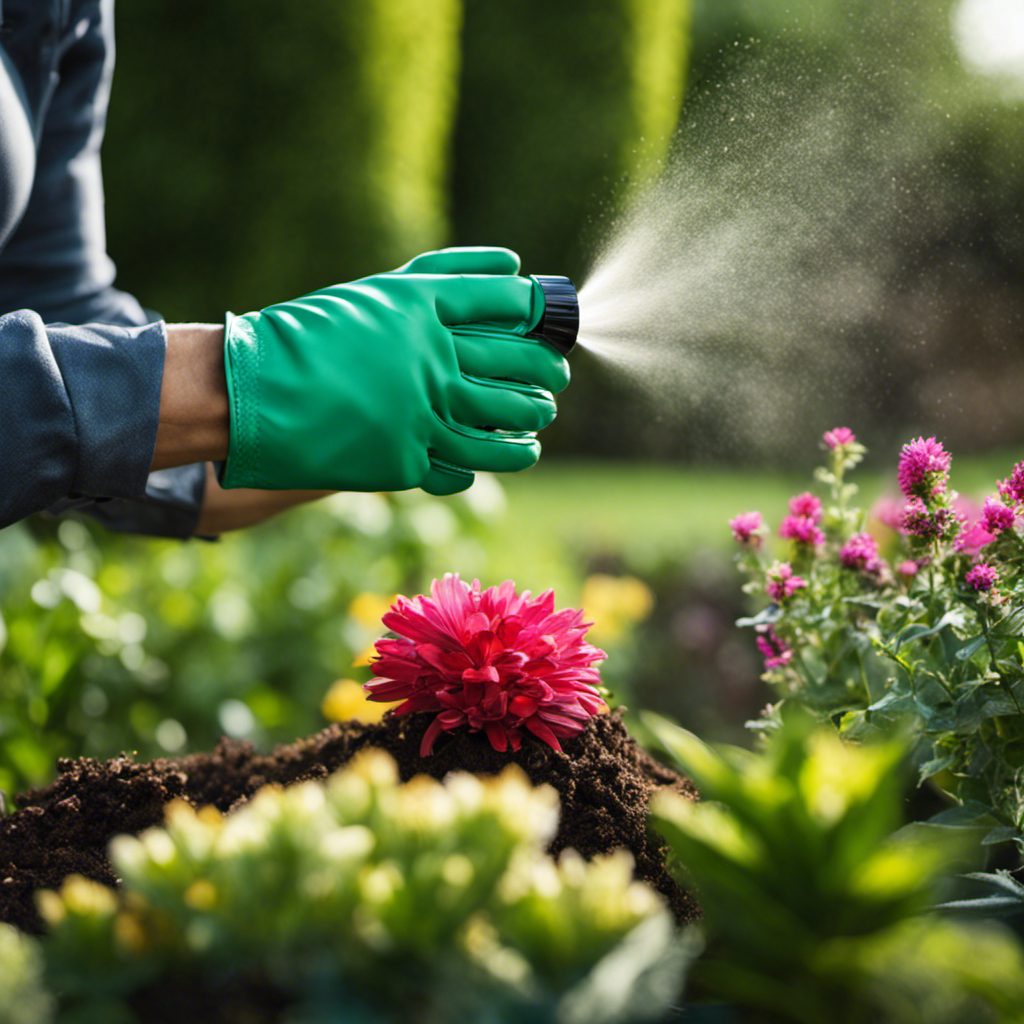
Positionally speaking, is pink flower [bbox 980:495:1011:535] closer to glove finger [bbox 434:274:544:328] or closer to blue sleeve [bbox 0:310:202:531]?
glove finger [bbox 434:274:544:328]

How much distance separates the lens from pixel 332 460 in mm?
1162

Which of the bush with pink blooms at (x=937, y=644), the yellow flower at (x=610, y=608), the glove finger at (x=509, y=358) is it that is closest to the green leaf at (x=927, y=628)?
the bush with pink blooms at (x=937, y=644)

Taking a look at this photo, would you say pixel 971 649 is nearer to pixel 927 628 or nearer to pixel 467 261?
pixel 927 628

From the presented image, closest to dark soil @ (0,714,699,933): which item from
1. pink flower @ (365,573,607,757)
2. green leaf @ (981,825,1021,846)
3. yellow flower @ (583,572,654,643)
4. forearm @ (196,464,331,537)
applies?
pink flower @ (365,573,607,757)

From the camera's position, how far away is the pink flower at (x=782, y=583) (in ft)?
3.91

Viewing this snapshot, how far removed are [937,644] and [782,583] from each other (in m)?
0.20

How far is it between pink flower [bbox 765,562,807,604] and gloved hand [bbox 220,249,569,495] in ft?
1.21

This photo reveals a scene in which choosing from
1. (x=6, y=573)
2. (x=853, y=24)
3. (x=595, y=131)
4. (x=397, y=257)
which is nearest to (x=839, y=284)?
(x=853, y=24)

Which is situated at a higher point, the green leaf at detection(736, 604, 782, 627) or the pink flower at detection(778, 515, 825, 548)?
the pink flower at detection(778, 515, 825, 548)

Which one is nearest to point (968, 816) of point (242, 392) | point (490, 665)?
point (490, 665)

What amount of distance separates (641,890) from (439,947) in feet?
0.38

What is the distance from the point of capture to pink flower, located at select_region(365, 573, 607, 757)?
3.28ft

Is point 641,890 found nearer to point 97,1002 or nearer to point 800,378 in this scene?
point 97,1002

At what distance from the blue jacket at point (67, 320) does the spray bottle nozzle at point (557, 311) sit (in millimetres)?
454
